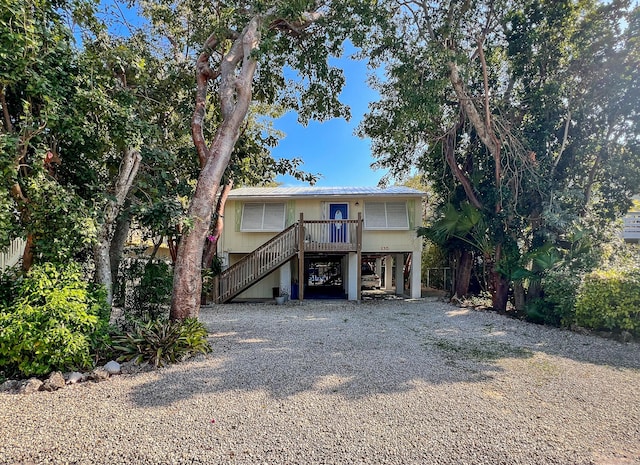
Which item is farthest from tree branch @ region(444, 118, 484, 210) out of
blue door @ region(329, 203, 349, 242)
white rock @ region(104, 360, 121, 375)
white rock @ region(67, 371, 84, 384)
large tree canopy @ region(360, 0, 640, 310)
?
white rock @ region(67, 371, 84, 384)

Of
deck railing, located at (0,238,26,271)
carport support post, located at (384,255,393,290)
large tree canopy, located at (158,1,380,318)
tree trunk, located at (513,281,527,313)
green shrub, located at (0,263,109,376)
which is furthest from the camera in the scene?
carport support post, located at (384,255,393,290)

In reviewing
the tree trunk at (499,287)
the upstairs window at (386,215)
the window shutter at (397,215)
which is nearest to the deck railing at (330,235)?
the upstairs window at (386,215)

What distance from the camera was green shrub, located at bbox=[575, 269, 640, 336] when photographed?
6.59m

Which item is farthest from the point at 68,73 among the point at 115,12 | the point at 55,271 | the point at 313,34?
the point at 313,34

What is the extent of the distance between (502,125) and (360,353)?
751 cm

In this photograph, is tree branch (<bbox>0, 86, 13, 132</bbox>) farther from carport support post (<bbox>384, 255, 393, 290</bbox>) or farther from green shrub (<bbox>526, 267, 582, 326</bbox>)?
carport support post (<bbox>384, 255, 393, 290</bbox>)

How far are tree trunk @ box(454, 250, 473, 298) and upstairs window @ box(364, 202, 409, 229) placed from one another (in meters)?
2.49

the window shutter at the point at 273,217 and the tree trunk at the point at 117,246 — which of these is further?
the window shutter at the point at 273,217

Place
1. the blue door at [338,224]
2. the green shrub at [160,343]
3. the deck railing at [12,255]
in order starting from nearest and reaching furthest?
the green shrub at [160,343] < the deck railing at [12,255] < the blue door at [338,224]

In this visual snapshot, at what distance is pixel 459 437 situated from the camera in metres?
3.08

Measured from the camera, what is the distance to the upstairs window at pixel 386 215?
13070 mm

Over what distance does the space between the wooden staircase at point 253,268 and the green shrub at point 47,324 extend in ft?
23.3

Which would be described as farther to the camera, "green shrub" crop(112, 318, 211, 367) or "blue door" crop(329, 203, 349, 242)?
"blue door" crop(329, 203, 349, 242)

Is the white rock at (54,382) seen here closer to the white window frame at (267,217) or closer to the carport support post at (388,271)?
the white window frame at (267,217)
